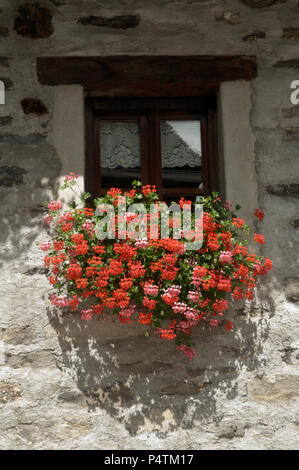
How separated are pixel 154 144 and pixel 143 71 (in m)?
0.48

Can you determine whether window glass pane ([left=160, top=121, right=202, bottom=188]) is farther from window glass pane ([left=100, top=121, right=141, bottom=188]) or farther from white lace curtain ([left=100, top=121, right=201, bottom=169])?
window glass pane ([left=100, top=121, right=141, bottom=188])

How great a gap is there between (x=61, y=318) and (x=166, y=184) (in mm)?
1132

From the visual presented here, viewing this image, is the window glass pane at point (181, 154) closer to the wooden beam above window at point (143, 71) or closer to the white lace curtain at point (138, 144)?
the white lace curtain at point (138, 144)

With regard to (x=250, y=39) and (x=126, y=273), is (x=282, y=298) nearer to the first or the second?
(x=126, y=273)

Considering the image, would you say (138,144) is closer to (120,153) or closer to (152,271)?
(120,153)

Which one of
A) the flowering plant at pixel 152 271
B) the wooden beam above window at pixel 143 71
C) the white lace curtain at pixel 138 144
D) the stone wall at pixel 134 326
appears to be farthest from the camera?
the white lace curtain at pixel 138 144

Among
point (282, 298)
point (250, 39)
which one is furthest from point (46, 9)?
point (282, 298)

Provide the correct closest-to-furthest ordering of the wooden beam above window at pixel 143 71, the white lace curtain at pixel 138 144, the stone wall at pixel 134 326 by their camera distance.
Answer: the stone wall at pixel 134 326 < the wooden beam above window at pixel 143 71 < the white lace curtain at pixel 138 144

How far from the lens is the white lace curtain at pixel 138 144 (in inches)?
142

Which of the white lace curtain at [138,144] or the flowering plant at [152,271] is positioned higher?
the white lace curtain at [138,144]

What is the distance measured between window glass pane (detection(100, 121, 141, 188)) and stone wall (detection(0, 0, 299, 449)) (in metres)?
0.36

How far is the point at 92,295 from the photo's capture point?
3.06 meters

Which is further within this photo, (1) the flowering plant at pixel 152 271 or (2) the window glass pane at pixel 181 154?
(2) the window glass pane at pixel 181 154

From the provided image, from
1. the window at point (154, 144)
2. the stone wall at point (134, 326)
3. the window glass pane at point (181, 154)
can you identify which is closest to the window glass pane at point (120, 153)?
the window at point (154, 144)
